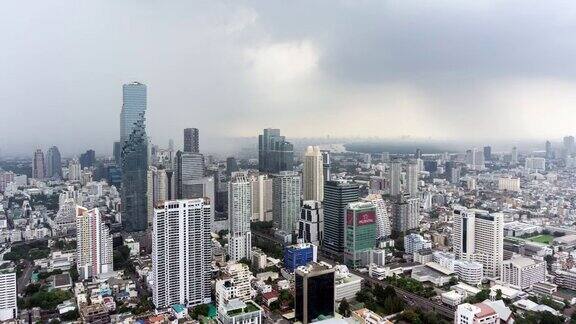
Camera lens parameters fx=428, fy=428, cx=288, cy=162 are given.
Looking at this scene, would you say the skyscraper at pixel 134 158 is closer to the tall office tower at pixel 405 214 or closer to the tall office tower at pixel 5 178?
the tall office tower at pixel 5 178

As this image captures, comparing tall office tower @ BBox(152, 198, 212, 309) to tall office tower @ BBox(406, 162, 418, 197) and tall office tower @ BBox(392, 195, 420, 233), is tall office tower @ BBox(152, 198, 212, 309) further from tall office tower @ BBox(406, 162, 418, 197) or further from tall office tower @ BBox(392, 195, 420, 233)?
tall office tower @ BBox(406, 162, 418, 197)

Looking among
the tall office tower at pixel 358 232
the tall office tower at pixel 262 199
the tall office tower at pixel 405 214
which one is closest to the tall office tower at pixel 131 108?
the tall office tower at pixel 262 199

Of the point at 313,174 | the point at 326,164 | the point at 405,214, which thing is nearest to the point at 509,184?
the point at 405,214

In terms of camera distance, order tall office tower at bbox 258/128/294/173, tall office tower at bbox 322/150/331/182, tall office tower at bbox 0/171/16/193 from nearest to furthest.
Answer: tall office tower at bbox 0/171/16/193
tall office tower at bbox 322/150/331/182
tall office tower at bbox 258/128/294/173

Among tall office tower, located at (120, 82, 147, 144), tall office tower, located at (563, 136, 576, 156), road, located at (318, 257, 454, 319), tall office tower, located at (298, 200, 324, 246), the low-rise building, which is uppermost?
tall office tower, located at (120, 82, 147, 144)

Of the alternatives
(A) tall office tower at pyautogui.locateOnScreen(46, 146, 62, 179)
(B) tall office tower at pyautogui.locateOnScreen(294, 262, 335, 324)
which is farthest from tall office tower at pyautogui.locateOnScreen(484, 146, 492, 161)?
(A) tall office tower at pyautogui.locateOnScreen(46, 146, 62, 179)
